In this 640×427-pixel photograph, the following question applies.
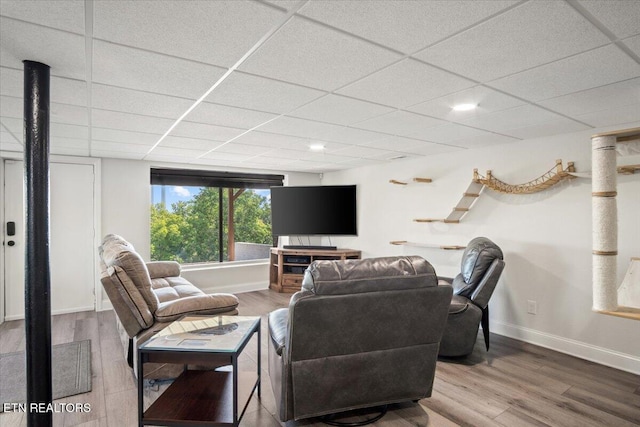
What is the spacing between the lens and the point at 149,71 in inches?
75.9

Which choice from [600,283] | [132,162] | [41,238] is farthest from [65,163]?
[600,283]

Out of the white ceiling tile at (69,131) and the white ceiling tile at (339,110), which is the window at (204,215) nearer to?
the white ceiling tile at (69,131)

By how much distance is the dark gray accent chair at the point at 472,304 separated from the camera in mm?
3117

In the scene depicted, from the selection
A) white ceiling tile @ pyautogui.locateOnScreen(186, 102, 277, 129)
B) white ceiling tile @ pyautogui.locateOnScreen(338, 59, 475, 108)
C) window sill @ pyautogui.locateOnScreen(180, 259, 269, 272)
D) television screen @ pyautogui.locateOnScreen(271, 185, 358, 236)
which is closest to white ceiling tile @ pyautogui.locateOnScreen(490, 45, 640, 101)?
white ceiling tile @ pyautogui.locateOnScreen(338, 59, 475, 108)

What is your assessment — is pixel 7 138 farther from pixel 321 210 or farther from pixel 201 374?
pixel 321 210

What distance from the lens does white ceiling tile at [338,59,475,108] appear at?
1944mm

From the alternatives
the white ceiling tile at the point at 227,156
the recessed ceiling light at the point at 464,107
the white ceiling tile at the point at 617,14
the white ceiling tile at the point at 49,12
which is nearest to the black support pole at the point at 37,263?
the white ceiling tile at the point at 49,12

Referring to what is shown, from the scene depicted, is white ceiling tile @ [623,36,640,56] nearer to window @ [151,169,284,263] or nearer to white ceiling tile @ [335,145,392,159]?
white ceiling tile @ [335,145,392,159]

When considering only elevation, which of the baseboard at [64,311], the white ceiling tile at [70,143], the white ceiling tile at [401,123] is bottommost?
the baseboard at [64,311]

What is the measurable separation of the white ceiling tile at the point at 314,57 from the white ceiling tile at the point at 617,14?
785mm

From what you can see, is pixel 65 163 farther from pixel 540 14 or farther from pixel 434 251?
pixel 540 14

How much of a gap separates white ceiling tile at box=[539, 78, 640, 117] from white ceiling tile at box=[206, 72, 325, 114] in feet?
5.52

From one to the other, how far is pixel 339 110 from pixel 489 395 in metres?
2.37

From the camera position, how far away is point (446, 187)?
4.59 meters
